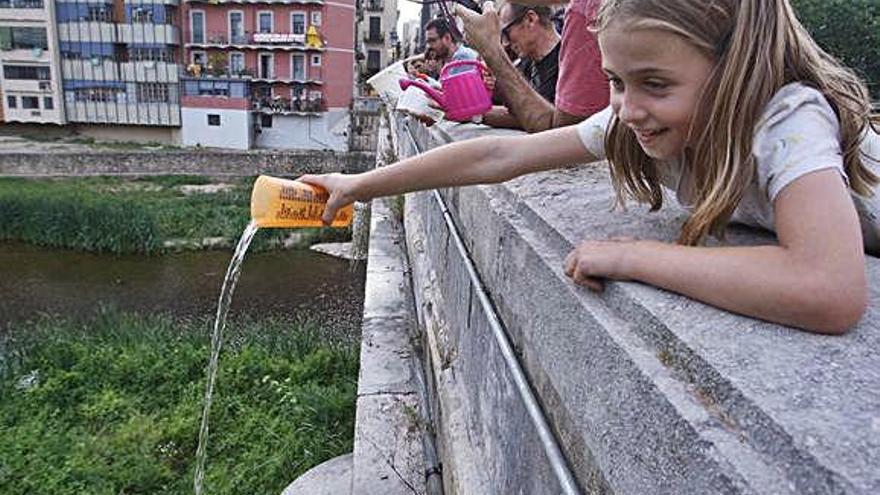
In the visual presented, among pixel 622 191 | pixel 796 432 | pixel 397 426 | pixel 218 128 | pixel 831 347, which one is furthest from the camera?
pixel 218 128

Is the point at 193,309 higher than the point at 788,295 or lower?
lower

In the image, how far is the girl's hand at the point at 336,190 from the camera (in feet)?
6.71

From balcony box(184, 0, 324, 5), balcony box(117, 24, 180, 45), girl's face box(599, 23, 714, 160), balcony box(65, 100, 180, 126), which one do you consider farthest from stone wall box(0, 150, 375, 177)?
girl's face box(599, 23, 714, 160)

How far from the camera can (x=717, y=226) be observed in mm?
1305

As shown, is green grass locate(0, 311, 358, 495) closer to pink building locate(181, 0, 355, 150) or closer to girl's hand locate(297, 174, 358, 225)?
girl's hand locate(297, 174, 358, 225)

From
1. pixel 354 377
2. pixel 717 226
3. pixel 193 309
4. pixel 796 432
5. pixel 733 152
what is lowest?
pixel 193 309

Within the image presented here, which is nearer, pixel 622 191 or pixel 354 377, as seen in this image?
pixel 622 191

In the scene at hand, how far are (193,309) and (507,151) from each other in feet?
48.7

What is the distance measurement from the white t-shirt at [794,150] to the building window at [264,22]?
34545 millimetres

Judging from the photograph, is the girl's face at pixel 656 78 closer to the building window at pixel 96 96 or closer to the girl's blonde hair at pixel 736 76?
the girl's blonde hair at pixel 736 76

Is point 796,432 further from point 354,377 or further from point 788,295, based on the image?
point 354,377

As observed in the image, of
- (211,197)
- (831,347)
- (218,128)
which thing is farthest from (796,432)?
(218,128)

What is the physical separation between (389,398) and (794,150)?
2.75 meters

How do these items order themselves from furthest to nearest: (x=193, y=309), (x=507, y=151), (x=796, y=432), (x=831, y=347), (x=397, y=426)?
(x=193, y=309) < (x=397, y=426) < (x=507, y=151) < (x=831, y=347) < (x=796, y=432)
